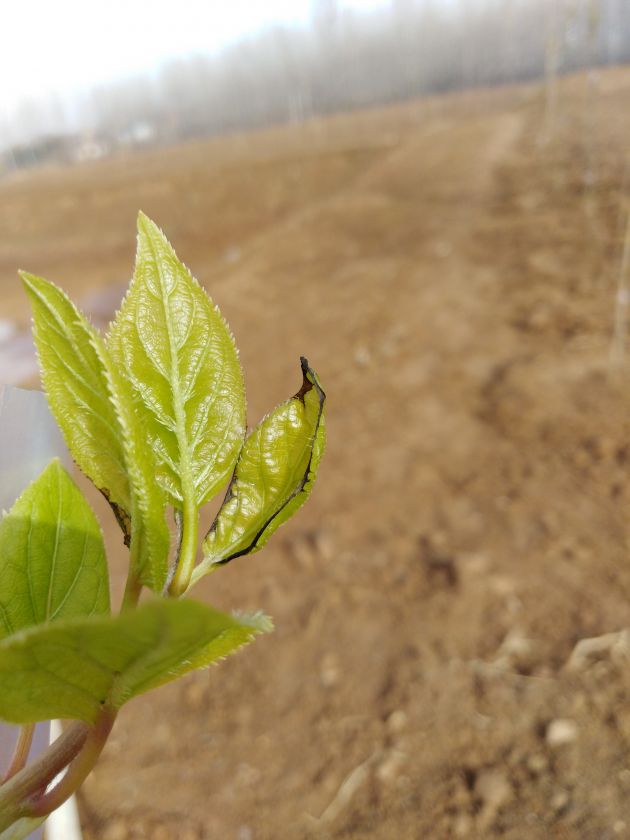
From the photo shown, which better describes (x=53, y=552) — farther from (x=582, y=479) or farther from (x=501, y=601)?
(x=582, y=479)

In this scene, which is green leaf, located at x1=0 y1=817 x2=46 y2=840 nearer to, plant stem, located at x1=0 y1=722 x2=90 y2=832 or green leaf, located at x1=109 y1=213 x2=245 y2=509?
plant stem, located at x1=0 y1=722 x2=90 y2=832

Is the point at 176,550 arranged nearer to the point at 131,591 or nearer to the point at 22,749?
the point at 131,591

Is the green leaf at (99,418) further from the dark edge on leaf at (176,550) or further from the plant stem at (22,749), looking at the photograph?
the plant stem at (22,749)

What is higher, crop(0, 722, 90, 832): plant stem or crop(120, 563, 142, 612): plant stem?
crop(120, 563, 142, 612): plant stem

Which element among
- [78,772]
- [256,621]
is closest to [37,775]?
[78,772]

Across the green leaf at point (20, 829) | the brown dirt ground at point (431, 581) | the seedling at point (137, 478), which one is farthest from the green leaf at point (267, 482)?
the brown dirt ground at point (431, 581)

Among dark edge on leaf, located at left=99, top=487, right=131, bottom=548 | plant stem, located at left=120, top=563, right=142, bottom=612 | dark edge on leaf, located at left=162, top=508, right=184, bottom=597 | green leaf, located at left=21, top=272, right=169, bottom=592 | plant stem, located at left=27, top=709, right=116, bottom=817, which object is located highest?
green leaf, located at left=21, top=272, right=169, bottom=592

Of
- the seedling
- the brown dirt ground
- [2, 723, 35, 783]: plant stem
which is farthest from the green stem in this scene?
the brown dirt ground
